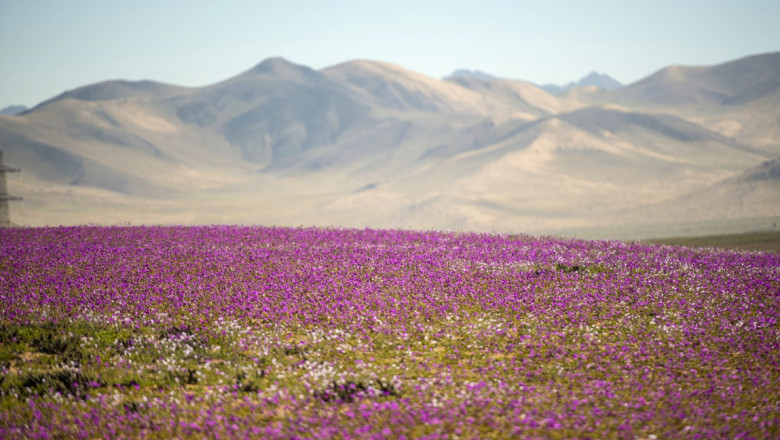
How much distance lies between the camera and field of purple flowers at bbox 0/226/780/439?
28.0ft

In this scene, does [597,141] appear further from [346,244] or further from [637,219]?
[346,244]

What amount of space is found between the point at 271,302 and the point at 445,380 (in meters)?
4.56

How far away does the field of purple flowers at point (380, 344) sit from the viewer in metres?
8.55

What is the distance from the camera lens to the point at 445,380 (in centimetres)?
987

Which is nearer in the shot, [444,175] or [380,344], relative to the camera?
[380,344]

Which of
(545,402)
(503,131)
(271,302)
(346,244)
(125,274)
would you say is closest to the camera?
(545,402)

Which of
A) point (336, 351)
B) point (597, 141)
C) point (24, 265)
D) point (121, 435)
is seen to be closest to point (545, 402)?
point (336, 351)

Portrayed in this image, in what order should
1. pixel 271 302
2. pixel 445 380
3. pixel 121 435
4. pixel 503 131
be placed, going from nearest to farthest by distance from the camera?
pixel 121 435 → pixel 445 380 → pixel 271 302 → pixel 503 131

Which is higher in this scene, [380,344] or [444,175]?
[444,175]

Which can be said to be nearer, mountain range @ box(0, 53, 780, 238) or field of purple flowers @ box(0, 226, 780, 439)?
field of purple flowers @ box(0, 226, 780, 439)

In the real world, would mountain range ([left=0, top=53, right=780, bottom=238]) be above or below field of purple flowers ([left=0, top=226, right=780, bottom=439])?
above

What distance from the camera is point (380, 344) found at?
11.5m

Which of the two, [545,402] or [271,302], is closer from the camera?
[545,402]

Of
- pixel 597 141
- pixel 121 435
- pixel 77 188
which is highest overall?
pixel 597 141
